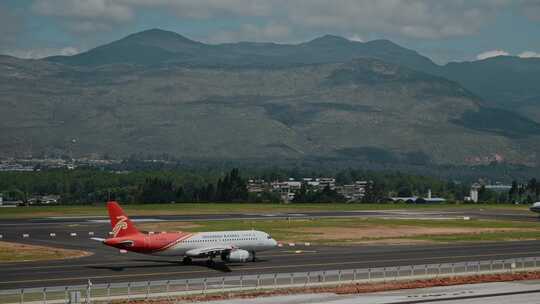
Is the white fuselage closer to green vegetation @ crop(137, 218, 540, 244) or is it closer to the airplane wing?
the airplane wing

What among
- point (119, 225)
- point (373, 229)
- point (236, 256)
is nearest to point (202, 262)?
point (236, 256)

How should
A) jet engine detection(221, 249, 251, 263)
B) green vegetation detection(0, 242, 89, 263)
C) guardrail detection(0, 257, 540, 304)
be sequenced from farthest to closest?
1. green vegetation detection(0, 242, 89, 263)
2. jet engine detection(221, 249, 251, 263)
3. guardrail detection(0, 257, 540, 304)

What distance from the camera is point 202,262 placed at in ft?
342

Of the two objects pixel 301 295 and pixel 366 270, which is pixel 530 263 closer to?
pixel 366 270

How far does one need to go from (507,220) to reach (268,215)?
48.8m

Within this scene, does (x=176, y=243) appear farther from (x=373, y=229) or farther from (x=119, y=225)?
(x=373, y=229)

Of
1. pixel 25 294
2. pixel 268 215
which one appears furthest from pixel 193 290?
pixel 268 215

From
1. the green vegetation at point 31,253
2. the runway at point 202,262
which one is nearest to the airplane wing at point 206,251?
the runway at point 202,262

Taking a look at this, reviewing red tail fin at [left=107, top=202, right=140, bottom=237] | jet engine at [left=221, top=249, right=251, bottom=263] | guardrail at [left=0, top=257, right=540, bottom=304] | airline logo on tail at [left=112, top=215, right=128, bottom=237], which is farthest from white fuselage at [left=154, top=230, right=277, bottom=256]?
guardrail at [left=0, top=257, right=540, bottom=304]

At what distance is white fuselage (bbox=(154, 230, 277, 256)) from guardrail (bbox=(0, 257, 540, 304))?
40.7ft

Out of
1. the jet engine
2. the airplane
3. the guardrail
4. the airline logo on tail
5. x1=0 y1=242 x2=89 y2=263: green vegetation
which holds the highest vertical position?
the airline logo on tail

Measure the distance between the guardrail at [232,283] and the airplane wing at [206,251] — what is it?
11.1 metres

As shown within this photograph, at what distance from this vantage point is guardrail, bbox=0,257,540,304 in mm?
75456

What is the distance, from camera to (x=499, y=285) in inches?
3334
